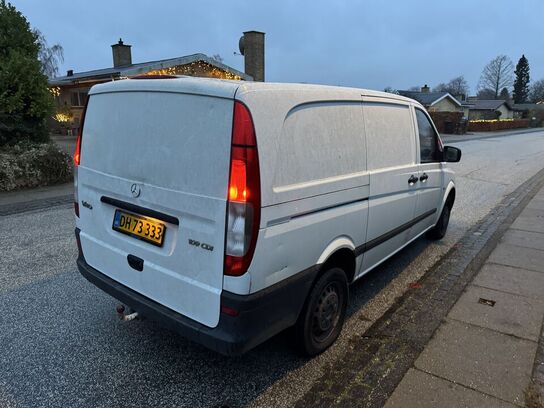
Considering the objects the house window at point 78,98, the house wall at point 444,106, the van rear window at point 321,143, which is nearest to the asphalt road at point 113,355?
the van rear window at point 321,143

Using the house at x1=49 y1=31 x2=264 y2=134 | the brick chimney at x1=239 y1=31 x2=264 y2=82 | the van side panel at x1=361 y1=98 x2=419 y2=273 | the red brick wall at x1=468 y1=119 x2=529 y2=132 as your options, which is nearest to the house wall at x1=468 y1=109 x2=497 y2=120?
the red brick wall at x1=468 y1=119 x2=529 y2=132

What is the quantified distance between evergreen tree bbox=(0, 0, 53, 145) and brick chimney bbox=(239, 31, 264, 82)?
14230 millimetres

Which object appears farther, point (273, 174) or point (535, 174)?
point (535, 174)

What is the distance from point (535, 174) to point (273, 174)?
1391cm

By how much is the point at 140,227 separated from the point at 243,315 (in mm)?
935

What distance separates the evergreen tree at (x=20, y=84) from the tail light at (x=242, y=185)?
371 inches

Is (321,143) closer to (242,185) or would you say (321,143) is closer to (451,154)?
(242,185)

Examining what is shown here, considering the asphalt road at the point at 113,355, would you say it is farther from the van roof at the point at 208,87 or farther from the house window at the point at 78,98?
the house window at the point at 78,98

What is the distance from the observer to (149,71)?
19.5 meters

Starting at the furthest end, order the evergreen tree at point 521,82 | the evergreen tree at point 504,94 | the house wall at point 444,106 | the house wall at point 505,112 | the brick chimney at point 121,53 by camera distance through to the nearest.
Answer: the evergreen tree at point 521,82 < the evergreen tree at point 504,94 < the house wall at point 505,112 < the house wall at point 444,106 < the brick chimney at point 121,53

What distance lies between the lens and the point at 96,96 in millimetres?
3068

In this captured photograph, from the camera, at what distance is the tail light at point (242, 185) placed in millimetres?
2229

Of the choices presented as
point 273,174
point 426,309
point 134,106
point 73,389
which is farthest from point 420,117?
point 73,389

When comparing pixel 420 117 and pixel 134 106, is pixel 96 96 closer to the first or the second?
pixel 134 106
